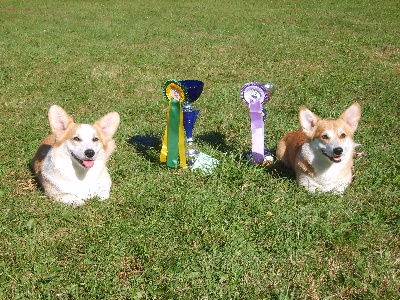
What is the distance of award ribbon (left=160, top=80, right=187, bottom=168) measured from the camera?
451 centimetres

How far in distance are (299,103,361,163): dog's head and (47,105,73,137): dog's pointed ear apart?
2.30 m

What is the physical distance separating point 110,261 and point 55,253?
0.47 m

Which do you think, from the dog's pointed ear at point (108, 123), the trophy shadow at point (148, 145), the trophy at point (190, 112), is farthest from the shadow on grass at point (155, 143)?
the dog's pointed ear at point (108, 123)

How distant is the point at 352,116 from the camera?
163 inches

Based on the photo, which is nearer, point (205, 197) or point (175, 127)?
point (205, 197)

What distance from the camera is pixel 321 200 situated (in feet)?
12.8

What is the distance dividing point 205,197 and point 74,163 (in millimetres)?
1265

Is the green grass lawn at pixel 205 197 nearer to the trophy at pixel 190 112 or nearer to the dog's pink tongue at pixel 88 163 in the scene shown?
the trophy at pixel 190 112

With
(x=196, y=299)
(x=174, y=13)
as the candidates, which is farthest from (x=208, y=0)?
(x=196, y=299)

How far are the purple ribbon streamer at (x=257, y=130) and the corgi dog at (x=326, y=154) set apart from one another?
476 mm

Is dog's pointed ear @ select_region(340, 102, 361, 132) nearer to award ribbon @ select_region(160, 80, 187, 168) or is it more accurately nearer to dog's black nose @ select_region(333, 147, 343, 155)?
dog's black nose @ select_region(333, 147, 343, 155)

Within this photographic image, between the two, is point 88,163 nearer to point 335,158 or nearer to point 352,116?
point 335,158

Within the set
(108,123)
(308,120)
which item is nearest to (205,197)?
(108,123)

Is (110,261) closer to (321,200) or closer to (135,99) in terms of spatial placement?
(321,200)
